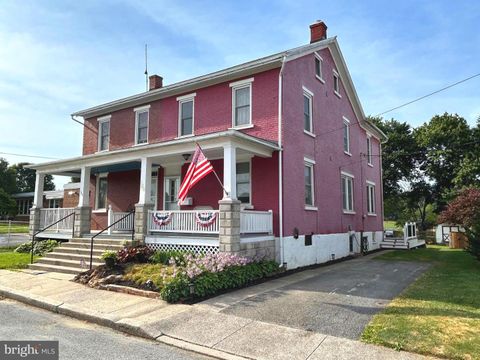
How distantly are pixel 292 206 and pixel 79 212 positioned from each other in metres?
8.22

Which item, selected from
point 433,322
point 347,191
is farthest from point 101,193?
point 433,322

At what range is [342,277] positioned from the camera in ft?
37.8

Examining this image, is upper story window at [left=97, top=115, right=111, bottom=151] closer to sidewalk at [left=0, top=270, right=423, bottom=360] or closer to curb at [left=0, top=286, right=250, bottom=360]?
curb at [left=0, top=286, right=250, bottom=360]

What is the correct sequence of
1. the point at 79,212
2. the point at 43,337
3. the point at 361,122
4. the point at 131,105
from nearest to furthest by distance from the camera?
1. the point at 43,337
2. the point at 79,212
3. the point at 131,105
4. the point at 361,122

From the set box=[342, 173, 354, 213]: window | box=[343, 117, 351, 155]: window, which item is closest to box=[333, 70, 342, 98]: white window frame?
box=[343, 117, 351, 155]: window

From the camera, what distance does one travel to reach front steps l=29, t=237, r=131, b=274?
465 inches

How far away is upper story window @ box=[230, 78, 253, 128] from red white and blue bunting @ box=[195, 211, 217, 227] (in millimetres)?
3965

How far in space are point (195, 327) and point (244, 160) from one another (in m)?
7.75

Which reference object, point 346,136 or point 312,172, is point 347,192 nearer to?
point 346,136

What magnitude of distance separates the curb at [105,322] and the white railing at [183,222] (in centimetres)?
430

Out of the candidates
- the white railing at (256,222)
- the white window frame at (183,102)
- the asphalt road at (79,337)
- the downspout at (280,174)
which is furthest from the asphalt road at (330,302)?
the white window frame at (183,102)

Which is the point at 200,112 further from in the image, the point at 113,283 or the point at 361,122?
the point at 361,122

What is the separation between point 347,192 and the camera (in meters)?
19.0

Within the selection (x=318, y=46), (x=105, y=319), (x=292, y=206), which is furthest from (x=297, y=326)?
(x=318, y=46)
